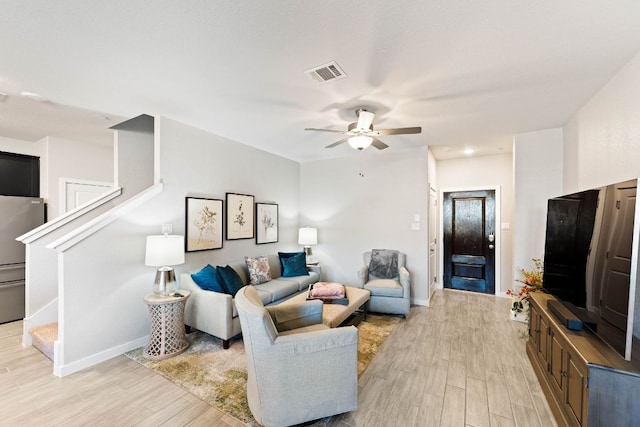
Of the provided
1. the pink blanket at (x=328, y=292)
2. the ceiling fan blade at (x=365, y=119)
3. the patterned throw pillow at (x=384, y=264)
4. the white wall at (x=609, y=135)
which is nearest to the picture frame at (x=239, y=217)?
the pink blanket at (x=328, y=292)

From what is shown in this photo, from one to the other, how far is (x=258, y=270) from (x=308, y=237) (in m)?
1.40

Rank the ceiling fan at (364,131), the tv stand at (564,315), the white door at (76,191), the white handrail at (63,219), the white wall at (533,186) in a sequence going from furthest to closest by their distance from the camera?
the white door at (76,191)
the white wall at (533,186)
the white handrail at (63,219)
the ceiling fan at (364,131)
the tv stand at (564,315)

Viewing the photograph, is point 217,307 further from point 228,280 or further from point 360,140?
point 360,140

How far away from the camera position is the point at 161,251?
2838mm

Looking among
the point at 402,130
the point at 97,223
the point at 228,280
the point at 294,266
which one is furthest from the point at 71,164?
the point at 402,130

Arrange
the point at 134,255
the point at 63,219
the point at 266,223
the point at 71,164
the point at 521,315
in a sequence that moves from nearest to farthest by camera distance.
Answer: the point at 134,255, the point at 63,219, the point at 521,315, the point at 71,164, the point at 266,223

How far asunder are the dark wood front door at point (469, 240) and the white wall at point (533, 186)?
1.36 meters

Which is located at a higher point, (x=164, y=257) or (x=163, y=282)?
(x=164, y=257)

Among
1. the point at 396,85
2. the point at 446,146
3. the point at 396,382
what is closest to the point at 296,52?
the point at 396,85

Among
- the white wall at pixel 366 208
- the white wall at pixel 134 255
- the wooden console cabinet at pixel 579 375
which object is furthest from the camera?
the white wall at pixel 366 208

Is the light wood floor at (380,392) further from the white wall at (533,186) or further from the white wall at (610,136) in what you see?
the white wall at (533,186)

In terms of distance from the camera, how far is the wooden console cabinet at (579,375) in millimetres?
1461

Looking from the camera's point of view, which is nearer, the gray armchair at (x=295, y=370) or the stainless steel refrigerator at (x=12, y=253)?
the gray armchair at (x=295, y=370)

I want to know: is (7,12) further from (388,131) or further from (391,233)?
(391,233)
